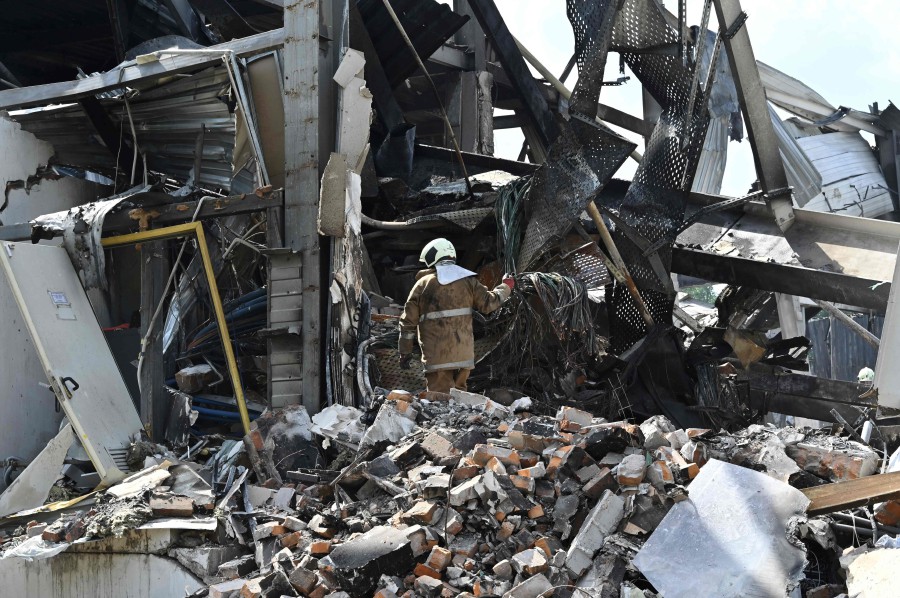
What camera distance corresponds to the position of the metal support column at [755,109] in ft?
27.2

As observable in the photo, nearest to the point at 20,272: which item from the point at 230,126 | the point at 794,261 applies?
the point at 230,126

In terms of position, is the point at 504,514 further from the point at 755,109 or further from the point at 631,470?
the point at 755,109

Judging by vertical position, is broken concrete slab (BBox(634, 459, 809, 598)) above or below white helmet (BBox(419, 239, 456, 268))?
below

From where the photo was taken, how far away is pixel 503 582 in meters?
4.59

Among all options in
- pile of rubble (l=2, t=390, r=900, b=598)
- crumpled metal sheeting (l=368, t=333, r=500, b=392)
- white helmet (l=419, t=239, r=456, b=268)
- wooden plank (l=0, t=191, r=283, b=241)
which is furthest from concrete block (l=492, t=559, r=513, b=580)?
wooden plank (l=0, t=191, r=283, b=241)

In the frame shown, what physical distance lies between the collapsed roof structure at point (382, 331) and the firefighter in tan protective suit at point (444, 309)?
52 cm

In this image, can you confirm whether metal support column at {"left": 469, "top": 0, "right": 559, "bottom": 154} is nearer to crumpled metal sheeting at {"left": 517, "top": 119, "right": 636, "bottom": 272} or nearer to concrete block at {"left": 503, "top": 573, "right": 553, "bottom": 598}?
crumpled metal sheeting at {"left": 517, "top": 119, "right": 636, "bottom": 272}

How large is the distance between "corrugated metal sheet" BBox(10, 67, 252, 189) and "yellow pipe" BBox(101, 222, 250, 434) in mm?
763

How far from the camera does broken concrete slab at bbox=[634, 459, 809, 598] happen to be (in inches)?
171

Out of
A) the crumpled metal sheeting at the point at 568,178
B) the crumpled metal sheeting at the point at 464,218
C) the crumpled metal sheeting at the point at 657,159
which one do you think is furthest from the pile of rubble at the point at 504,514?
the crumpled metal sheeting at the point at 657,159

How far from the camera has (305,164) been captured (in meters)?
8.08

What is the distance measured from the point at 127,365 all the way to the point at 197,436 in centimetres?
A: 132

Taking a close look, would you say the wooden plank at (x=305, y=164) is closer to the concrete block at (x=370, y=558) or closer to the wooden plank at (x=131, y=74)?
the wooden plank at (x=131, y=74)

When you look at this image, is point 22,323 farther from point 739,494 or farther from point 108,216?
point 739,494
